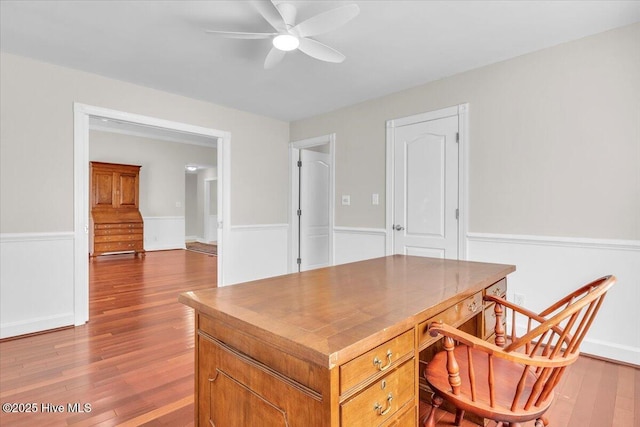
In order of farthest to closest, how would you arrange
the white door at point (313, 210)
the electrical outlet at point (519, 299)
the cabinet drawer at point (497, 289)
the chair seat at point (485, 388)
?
the white door at point (313, 210)
the electrical outlet at point (519, 299)
the cabinet drawer at point (497, 289)
the chair seat at point (485, 388)

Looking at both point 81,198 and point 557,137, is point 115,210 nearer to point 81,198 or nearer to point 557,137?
point 81,198

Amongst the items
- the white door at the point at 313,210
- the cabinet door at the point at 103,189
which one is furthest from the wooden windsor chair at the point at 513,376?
the cabinet door at the point at 103,189

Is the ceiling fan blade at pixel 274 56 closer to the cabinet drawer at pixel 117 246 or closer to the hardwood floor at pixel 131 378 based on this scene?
the hardwood floor at pixel 131 378

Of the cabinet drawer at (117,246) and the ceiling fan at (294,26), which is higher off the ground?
the ceiling fan at (294,26)

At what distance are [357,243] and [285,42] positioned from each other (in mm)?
2593

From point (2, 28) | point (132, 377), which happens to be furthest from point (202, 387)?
point (2, 28)

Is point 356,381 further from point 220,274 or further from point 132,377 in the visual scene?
point 220,274

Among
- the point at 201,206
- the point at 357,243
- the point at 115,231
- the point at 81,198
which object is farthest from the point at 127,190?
the point at 357,243

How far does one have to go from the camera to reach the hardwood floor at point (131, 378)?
1.77 m

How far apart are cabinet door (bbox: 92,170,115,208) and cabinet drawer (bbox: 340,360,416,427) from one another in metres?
7.44

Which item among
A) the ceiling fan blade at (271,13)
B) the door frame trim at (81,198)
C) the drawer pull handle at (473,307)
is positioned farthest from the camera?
the door frame trim at (81,198)

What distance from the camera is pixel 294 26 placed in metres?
2.07

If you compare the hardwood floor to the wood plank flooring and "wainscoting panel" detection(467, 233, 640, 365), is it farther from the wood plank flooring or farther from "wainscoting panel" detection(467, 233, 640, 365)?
"wainscoting panel" detection(467, 233, 640, 365)

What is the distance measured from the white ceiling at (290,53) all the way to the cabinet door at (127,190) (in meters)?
4.19
